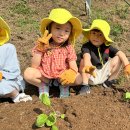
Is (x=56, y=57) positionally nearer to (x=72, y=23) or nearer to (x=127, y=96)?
(x=72, y=23)

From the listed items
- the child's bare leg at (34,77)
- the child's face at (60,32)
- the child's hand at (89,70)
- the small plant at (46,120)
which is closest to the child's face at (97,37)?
the child's face at (60,32)

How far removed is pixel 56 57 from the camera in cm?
432

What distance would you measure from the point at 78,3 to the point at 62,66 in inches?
107

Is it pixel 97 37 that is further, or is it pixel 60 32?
pixel 97 37

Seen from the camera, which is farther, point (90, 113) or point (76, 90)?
point (76, 90)

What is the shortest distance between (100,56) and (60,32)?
0.56 meters

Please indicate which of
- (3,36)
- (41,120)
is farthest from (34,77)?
(41,120)

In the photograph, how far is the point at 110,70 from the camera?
4516mm

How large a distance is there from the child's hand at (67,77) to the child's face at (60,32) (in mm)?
330

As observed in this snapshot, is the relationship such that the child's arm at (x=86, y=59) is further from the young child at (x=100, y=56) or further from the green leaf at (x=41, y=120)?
the green leaf at (x=41, y=120)

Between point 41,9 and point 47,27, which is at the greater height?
point 47,27

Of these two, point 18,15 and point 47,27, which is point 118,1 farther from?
point 47,27

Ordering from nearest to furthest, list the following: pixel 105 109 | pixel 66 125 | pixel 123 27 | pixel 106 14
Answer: pixel 66 125, pixel 105 109, pixel 123 27, pixel 106 14

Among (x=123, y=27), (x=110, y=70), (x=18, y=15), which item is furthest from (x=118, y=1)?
(x=110, y=70)
